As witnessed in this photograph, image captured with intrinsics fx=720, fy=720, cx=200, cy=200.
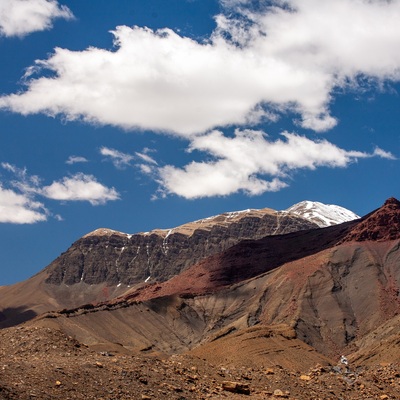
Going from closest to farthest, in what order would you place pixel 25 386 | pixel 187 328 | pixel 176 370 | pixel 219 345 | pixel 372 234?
pixel 25 386 < pixel 176 370 < pixel 219 345 < pixel 187 328 < pixel 372 234

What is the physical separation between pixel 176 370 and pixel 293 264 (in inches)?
5679

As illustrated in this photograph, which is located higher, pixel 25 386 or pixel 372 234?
pixel 372 234

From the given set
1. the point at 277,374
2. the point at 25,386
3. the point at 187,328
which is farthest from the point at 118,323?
the point at 25,386

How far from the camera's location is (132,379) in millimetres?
35500

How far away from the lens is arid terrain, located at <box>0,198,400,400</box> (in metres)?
35.5

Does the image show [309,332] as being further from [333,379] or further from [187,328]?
[333,379]

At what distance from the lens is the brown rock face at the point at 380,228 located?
7239 inches

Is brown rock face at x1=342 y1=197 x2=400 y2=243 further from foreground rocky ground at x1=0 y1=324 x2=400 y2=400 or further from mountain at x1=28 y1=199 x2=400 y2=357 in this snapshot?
foreground rocky ground at x1=0 y1=324 x2=400 y2=400

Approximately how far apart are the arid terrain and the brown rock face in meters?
0.32

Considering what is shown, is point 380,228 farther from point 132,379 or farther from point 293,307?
point 132,379

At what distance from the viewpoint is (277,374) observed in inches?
1812

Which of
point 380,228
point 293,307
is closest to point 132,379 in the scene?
point 293,307

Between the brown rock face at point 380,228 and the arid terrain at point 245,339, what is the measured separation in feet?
1.06

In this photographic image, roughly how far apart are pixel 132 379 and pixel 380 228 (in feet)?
522
